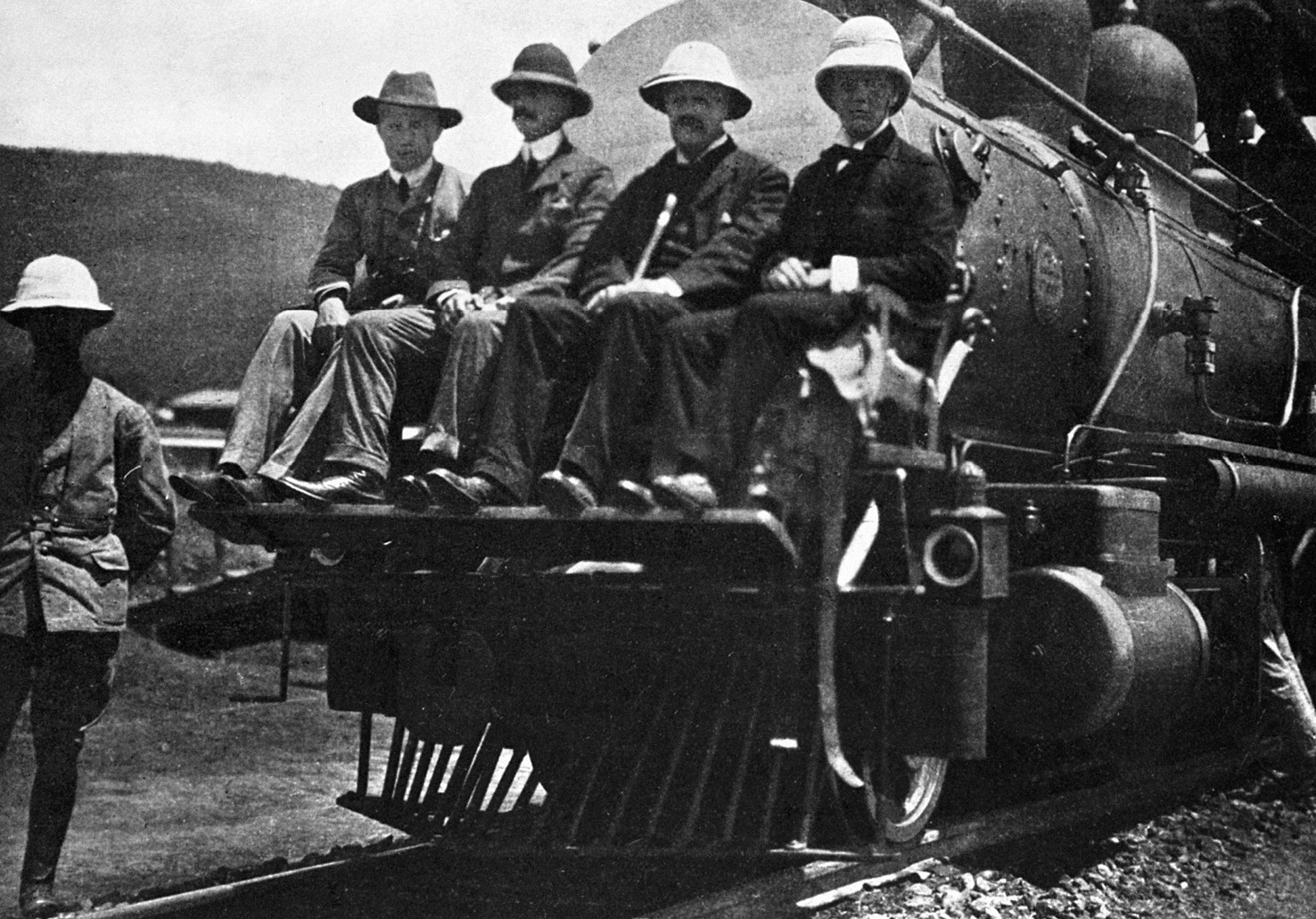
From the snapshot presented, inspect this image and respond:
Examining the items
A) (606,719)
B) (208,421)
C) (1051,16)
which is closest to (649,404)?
(606,719)

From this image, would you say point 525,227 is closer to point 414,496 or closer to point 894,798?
point 414,496

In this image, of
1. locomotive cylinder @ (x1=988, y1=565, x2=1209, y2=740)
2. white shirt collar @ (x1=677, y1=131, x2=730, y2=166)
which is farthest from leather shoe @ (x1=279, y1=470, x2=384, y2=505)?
locomotive cylinder @ (x1=988, y1=565, x2=1209, y2=740)

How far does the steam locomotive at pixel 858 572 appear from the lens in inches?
157

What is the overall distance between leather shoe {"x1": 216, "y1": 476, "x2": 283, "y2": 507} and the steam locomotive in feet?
0.16

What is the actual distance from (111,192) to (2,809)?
1599cm

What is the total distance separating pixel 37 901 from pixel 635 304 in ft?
8.63

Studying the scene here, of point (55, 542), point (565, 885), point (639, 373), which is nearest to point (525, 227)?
point (639, 373)

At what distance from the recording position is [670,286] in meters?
3.95

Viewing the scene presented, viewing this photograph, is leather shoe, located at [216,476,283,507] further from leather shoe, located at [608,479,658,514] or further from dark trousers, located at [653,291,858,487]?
dark trousers, located at [653,291,858,487]

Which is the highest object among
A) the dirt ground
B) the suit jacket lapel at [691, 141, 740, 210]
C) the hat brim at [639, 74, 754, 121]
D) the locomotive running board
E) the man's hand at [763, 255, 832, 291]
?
the hat brim at [639, 74, 754, 121]

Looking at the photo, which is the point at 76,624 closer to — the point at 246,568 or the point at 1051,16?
the point at 1051,16

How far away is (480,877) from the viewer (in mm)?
4953

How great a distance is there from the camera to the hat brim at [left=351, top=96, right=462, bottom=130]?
4641 mm

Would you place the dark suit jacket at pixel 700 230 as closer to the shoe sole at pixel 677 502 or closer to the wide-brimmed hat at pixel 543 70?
the wide-brimmed hat at pixel 543 70
